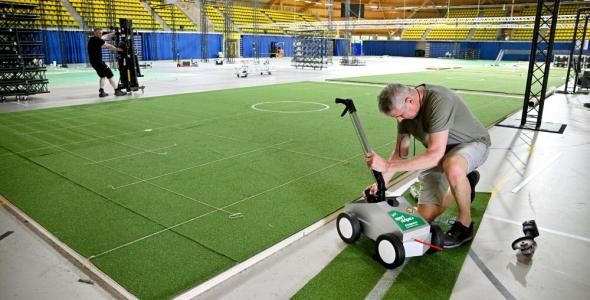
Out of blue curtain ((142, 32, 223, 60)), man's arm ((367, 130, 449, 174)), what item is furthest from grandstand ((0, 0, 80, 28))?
man's arm ((367, 130, 449, 174))

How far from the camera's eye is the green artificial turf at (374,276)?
2.79m

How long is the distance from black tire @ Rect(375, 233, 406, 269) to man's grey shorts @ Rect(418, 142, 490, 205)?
0.87m

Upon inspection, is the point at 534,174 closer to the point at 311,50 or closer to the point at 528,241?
the point at 528,241

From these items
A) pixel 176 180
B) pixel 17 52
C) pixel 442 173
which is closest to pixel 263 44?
pixel 17 52

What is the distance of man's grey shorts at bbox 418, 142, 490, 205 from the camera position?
3428mm

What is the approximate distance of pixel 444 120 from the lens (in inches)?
121

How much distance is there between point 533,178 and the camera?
530 cm

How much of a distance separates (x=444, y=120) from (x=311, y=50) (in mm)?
24649

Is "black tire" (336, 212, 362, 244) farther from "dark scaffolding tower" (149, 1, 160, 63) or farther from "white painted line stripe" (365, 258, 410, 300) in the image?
"dark scaffolding tower" (149, 1, 160, 63)

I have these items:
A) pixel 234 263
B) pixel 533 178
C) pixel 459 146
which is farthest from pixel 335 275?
pixel 533 178

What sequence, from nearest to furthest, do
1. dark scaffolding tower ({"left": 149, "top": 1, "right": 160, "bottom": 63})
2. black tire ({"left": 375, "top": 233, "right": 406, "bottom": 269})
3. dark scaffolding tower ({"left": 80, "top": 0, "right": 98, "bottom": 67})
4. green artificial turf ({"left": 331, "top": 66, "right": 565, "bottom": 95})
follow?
1. black tire ({"left": 375, "top": 233, "right": 406, "bottom": 269})
2. green artificial turf ({"left": 331, "top": 66, "right": 565, "bottom": 95})
3. dark scaffolding tower ({"left": 80, "top": 0, "right": 98, "bottom": 67})
4. dark scaffolding tower ({"left": 149, "top": 1, "right": 160, "bottom": 63})

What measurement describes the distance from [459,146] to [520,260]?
105 centimetres

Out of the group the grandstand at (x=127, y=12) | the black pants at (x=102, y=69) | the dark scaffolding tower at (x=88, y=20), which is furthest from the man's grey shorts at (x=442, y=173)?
the grandstand at (x=127, y=12)

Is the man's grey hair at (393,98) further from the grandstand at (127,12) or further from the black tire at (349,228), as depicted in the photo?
the grandstand at (127,12)
